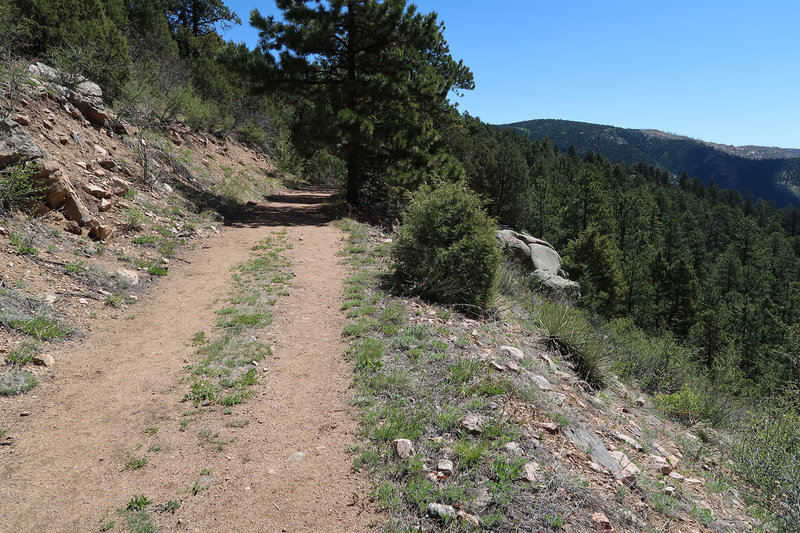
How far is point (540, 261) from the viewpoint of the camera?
1420 cm

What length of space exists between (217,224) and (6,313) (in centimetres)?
659

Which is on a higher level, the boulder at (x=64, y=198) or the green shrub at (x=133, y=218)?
the boulder at (x=64, y=198)

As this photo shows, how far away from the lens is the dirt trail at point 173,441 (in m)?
2.83

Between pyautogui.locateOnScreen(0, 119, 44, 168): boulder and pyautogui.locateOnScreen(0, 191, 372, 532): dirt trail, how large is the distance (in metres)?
3.10

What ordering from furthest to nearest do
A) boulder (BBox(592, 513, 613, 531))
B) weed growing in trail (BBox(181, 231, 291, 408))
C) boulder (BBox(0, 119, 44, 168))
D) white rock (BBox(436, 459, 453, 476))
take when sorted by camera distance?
boulder (BBox(0, 119, 44, 168)) → weed growing in trail (BBox(181, 231, 291, 408)) → white rock (BBox(436, 459, 453, 476)) → boulder (BBox(592, 513, 613, 531))

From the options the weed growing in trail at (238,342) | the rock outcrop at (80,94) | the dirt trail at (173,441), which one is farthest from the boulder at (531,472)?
Result: the rock outcrop at (80,94)

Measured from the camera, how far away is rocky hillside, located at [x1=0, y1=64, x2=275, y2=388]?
4891 millimetres

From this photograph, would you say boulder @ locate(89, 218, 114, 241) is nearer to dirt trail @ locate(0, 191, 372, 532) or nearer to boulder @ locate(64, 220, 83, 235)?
boulder @ locate(64, 220, 83, 235)

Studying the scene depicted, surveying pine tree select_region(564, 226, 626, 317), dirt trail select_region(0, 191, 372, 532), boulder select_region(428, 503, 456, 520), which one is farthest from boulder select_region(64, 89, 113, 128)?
pine tree select_region(564, 226, 626, 317)

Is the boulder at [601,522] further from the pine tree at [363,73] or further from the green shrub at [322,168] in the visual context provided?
the green shrub at [322,168]

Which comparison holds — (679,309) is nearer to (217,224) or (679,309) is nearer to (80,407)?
(217,224)

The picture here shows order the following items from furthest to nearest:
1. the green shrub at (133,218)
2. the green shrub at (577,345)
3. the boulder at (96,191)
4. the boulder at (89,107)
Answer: the boulder at (89,107) < the green shrub at (133,218) < the boulder at (96,191) < the green shrub at (577,345)

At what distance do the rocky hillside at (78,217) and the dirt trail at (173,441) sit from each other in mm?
451

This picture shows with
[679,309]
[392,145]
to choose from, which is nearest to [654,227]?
[679,309]
